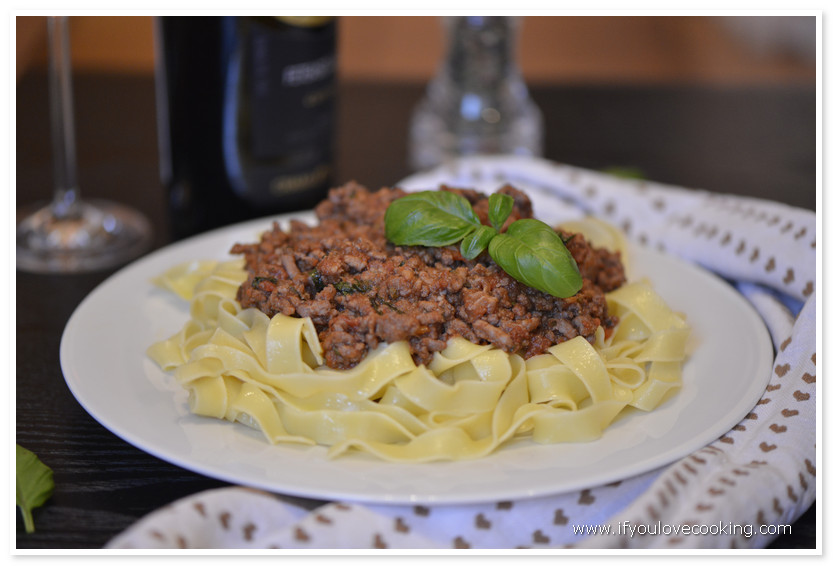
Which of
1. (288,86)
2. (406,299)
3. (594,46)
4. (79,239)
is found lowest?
(79,239)

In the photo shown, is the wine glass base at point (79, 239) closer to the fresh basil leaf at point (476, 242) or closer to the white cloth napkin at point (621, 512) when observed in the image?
the fresh basil leaf at point (476, 242)

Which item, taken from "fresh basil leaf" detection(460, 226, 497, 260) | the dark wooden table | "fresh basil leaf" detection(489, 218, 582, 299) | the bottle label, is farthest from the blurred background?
"fresh basil leaf" detection(489, 218, 582, 299)

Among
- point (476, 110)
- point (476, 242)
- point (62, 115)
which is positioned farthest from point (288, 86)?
point (476, 242)

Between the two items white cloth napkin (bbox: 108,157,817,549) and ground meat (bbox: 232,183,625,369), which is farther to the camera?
ground meat (bbox: 232,183,625,369)

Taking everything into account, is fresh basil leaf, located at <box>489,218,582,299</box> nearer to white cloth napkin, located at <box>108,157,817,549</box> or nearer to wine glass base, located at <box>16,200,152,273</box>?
white cloth napkin, located at <box>108,157,817,549</box>

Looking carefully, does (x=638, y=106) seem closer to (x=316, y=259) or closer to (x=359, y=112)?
(x=359, y=112)

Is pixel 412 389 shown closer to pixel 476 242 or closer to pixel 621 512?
pixel 476 242

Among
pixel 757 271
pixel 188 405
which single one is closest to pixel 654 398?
pixel 757 271
